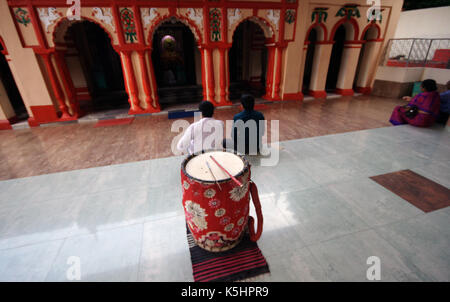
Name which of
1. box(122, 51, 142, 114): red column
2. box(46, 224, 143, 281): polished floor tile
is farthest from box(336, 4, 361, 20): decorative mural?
box(46, 224, 143, 281): polished floor tile

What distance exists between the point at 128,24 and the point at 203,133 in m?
4.96

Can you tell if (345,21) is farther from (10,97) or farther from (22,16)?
(10,97)

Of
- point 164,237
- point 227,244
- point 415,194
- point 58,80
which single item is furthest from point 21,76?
point 415,194

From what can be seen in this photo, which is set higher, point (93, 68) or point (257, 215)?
point (93, 68)

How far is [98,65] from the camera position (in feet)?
30.9

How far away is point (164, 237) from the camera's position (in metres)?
2.12

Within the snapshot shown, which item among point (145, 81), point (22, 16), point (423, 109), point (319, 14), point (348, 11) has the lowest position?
point (423, 109)

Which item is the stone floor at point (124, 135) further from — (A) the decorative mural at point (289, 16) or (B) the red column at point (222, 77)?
(A) the decorative mural at point (289, 16)

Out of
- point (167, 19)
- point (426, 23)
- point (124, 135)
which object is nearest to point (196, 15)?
point (167, 19)

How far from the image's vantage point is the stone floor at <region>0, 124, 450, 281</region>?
1.80 meters

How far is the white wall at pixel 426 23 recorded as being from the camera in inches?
491

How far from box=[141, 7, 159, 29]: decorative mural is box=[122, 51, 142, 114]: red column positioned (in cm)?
96

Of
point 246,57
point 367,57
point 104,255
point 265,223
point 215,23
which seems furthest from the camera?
point 246,57

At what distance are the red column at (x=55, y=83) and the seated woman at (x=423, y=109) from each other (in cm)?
906
